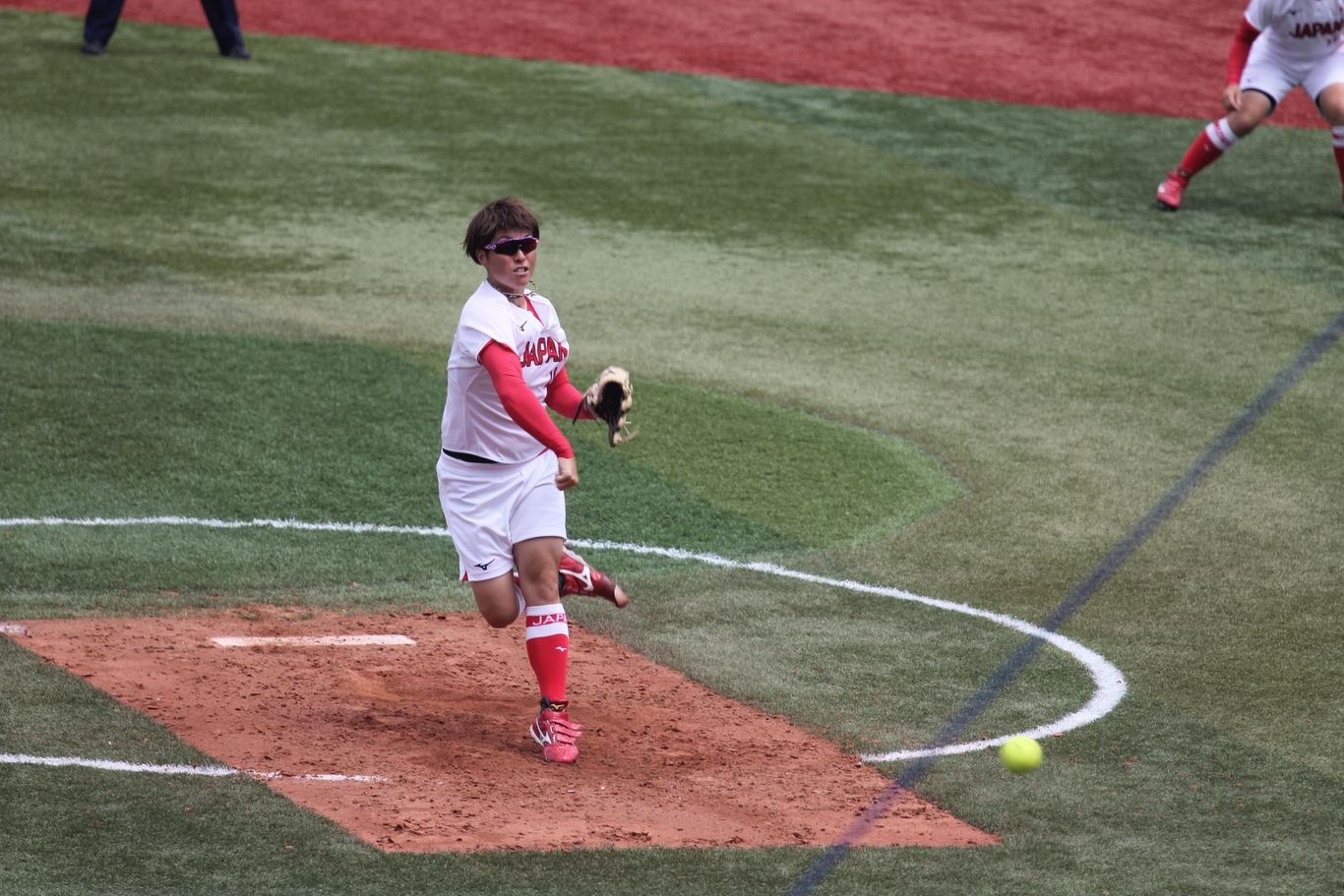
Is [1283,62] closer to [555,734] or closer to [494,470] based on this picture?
[494,470]

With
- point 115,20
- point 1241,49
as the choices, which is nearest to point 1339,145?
point 1241,49

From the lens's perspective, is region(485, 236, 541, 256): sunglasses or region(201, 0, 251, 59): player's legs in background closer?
region(485, 236, 541, 256): sunglasses

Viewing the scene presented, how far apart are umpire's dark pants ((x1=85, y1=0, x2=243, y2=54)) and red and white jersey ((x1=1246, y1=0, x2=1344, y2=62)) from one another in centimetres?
945

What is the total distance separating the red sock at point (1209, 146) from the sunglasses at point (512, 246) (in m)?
8.43

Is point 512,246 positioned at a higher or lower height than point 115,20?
higher

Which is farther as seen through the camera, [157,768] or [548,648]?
[548,648]

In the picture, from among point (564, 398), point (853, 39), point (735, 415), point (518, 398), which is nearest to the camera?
point (518, 398)

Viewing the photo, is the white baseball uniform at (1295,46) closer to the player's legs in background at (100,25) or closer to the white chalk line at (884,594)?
the white chalk line at (884,594)

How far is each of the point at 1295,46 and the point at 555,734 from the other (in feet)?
29.3

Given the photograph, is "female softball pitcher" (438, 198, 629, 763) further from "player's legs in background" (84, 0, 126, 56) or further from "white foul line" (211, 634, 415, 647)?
"player's legs in background" (84, 0, 126, 56)

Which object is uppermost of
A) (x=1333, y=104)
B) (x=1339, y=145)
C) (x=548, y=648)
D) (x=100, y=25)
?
(x=1333, y=104)

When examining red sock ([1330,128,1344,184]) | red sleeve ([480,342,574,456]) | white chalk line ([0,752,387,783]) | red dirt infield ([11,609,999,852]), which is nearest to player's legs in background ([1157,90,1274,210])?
red sock ([1330,128,1344,184])

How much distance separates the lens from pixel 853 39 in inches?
777

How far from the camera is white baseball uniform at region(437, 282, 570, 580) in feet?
19.1
